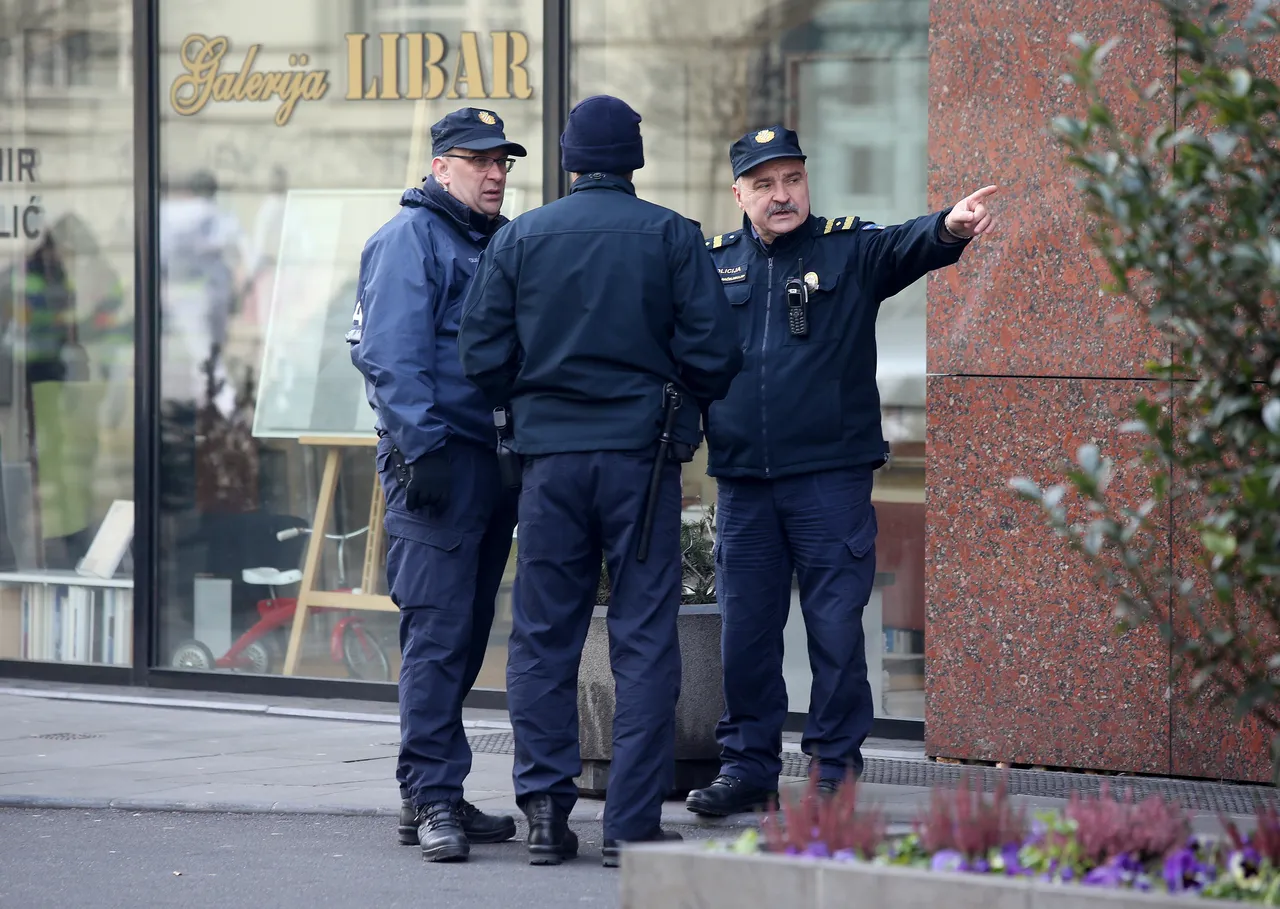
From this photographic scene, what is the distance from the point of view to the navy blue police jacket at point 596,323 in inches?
206

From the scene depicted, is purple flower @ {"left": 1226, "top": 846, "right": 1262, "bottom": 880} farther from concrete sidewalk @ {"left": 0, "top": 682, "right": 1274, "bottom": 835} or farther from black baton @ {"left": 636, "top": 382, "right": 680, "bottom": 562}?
black baton @ {"left": 636, "top": 382, "right": 680, "bottom": 562}

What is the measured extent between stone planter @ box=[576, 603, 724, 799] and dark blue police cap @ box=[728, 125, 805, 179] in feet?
4.56

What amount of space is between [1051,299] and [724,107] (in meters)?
2.07

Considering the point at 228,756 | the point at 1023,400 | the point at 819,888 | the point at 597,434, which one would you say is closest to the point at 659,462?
the point at 597,434

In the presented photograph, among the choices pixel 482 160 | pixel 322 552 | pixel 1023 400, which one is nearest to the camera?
pixel 482 160

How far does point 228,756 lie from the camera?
7246 millimetres

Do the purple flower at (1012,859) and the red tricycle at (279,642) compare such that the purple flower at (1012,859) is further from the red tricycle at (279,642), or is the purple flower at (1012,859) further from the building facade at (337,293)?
the red tricycle at (279,642)

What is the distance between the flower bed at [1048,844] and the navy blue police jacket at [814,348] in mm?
2346

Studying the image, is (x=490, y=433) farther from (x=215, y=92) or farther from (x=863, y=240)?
(x=215, y=92)

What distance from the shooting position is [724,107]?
8109mm

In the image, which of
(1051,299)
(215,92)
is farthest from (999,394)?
(215,92)

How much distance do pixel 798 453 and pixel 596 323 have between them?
0.98 m

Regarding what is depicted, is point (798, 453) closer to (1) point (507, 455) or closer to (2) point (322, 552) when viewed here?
(1) point (507, 455)

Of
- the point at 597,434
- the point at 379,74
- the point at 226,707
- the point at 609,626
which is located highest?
the point at 379,74
